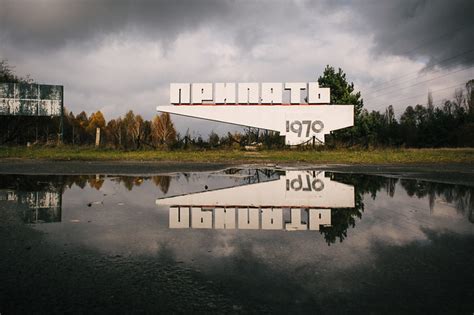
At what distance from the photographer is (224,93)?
3312cm

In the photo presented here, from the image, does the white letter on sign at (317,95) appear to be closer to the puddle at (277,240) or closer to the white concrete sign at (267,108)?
the white concrete sign at (267,108)

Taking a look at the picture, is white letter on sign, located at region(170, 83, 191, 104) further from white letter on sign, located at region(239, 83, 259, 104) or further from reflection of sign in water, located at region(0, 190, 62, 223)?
reflection of sign in water, located at region(0, 190, 62, 223)

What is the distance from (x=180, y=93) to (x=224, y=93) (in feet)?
14.2

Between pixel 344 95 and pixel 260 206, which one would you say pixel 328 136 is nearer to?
pixel 344 95

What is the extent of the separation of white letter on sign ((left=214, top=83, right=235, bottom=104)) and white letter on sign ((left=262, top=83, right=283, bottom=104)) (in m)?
3.05

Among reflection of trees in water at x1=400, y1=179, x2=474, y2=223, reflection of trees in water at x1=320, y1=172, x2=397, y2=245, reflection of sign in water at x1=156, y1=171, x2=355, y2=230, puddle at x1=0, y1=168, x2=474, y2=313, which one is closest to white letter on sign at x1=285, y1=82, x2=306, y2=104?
reflection of trees in water at x1=400, y1=179, x2=474, y2=223

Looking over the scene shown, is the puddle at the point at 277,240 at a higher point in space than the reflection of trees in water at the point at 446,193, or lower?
lower

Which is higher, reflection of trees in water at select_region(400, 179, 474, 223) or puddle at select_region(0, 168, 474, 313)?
reflection of trees in water at select_region(400, 179, 474, 223)

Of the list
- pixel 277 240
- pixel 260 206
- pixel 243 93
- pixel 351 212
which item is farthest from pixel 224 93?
pixel 277 240

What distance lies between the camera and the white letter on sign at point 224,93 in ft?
108

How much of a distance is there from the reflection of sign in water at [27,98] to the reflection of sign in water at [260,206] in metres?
27.6

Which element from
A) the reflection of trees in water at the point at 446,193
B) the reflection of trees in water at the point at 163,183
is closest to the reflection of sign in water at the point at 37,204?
the reflection of trees in water at the point at 163,183

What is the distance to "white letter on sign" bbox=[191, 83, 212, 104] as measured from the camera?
3303cm

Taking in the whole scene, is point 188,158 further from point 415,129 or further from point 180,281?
point 415,129
